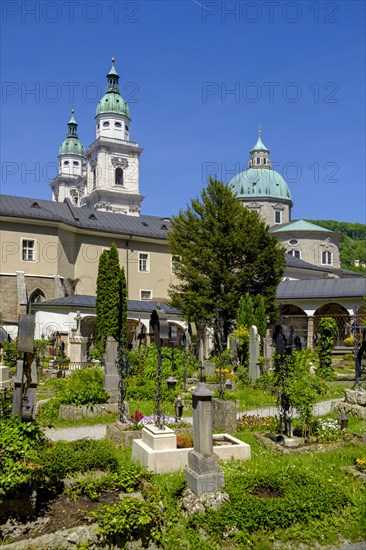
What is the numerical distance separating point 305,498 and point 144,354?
14931mm

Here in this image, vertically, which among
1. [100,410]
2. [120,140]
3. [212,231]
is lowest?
[100,410]

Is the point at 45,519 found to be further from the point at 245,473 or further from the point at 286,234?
the point at 286,234

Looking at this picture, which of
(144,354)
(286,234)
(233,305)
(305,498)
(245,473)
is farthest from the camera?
(286,234)

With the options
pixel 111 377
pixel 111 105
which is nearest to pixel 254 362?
pixel 111 377

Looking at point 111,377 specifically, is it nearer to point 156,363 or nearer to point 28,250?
point 156,363

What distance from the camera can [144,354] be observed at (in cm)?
2077

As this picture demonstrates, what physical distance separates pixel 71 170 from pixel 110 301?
54992 millimetres

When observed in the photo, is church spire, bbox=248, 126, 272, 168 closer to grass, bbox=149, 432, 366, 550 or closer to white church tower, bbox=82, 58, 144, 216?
white church tower, bbox=82, 58, 144, 216

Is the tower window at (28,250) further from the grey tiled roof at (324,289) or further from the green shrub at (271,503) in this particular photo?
the green shrub at (271,503)

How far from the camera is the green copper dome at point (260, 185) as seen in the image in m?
64.2

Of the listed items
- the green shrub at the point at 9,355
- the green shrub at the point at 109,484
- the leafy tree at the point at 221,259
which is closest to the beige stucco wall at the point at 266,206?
the leafy tree at the point at 221,259

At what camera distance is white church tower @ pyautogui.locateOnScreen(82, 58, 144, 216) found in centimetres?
6078

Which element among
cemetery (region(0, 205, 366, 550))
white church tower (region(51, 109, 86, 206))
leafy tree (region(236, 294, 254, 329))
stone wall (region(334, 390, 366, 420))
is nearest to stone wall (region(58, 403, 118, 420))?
cemetery (region(0, 205, 366, 550))

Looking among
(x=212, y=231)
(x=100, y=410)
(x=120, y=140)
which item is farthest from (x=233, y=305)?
(x=120, y=140)
